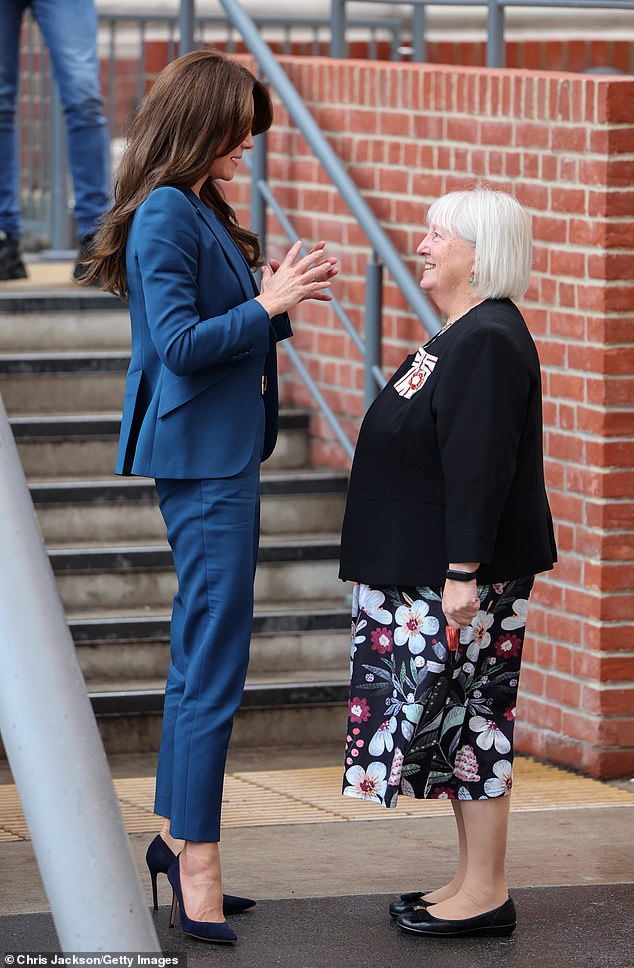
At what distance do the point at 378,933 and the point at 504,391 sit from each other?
4.07 feet

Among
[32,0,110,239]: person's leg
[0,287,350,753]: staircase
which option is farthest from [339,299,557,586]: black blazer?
[32,0,110,239]: person's leg

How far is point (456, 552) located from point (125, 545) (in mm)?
3044

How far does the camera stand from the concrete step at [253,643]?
6.25 m

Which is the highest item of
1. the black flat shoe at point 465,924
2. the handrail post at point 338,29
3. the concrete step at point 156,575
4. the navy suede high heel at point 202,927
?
the handrail post at point 338,29

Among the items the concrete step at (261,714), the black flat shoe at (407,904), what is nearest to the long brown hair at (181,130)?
the black flat shoe at (407,904)

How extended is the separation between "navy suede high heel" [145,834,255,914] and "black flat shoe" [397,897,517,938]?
1.23 feet

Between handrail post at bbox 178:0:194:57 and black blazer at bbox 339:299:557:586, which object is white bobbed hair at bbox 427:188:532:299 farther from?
handrail post at bbox 178:0:194:57

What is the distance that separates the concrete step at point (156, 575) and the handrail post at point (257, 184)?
1346mm

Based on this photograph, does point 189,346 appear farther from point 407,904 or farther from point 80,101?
point 80,101

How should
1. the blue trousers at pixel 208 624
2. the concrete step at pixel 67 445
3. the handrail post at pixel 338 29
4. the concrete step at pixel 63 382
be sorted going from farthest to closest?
the handrail post at pixel 338 29 → the concrete step at pixel 63 382 → the concrete step at pixel 67 445 → the blue trousers at pixel 208 624

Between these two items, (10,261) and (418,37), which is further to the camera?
(418,37)

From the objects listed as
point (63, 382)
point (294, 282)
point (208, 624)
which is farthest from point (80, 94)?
point (208, 624)

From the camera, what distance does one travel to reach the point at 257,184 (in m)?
7.28

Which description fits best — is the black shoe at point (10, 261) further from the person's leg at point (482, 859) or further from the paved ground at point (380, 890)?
the person's leg at point (482, 859)
